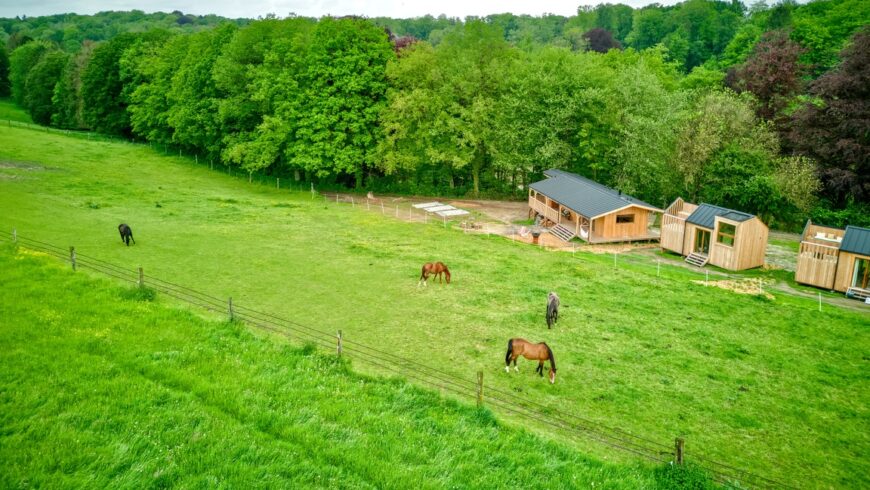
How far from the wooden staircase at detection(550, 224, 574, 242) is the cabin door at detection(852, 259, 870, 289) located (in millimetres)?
15544

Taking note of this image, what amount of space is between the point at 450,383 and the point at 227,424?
626 cm

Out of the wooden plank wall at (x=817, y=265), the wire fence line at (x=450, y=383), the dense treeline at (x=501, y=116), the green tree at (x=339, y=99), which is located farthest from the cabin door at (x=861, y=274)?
the green tree at (x=339, y=99)

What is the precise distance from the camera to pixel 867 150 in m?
35.6

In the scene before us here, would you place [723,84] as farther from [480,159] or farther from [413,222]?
[413,222]

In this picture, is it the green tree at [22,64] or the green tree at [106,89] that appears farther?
the green tree at [22,64]

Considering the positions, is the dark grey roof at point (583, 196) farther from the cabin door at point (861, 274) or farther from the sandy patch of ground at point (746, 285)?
the cabin door at point (861, 274)

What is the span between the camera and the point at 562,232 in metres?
37.9

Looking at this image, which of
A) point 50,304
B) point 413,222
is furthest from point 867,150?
point 50,304

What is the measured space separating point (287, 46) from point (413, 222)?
74.5ft

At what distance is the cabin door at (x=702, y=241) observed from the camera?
107ft

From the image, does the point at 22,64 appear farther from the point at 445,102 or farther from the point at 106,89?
the point at 445,102

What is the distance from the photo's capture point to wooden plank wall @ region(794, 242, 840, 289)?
2727 centimetres

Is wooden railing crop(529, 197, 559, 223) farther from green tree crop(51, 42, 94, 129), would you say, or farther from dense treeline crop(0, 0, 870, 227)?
green tree crop(51, 42, 94, 129)

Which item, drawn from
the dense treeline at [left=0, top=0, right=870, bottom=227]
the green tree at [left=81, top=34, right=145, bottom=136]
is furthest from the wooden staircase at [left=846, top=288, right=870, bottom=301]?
the green tree at [left=81, top=34, right=145, bottom=136]
